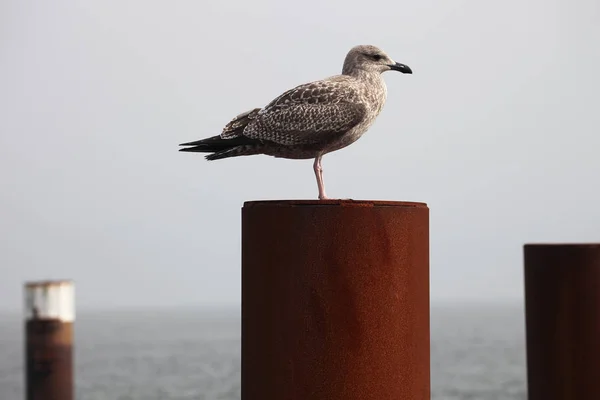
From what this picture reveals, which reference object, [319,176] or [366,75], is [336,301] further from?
[366,75]

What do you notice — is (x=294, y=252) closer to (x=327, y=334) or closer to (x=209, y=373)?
(x=327, y=334)

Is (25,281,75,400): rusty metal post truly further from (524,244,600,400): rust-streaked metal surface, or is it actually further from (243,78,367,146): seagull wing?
(243,78,367,146): seagull wing

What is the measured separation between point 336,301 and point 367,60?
2.66 meters

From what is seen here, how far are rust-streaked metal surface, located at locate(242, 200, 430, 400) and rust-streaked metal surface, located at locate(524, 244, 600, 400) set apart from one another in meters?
3.65

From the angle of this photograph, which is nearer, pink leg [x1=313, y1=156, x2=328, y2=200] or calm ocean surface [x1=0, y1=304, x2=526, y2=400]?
pink leg [x1=313, y1=156, x2=328, y2=200]

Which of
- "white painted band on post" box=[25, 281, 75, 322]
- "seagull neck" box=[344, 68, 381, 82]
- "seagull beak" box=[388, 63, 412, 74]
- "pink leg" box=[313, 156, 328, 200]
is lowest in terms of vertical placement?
"white painted band on post" box=[25, 281, 75, 322]

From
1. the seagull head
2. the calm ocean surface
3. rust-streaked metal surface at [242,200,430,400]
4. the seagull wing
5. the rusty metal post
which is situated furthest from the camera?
the calm ocean surface

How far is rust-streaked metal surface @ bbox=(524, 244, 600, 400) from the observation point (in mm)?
8148

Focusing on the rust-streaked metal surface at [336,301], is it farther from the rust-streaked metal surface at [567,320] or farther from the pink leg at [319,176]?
the rust-streaked metal surface at [567,320]

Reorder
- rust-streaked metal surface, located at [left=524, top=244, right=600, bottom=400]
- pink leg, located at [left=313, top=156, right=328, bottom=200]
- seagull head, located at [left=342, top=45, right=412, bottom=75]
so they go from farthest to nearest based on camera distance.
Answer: rust-streaked metal surface, located at [left=524, top=244, right=600, bottom=400], seagull head, located at [left=342, top=45, right=412, bottom=75], pink leg, located at [left=313, top=156, right=328, bottom=200]

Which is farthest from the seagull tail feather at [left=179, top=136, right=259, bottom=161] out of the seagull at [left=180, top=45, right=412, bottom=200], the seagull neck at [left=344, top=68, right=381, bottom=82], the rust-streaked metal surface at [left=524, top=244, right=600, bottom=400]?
the rust-streaked metal surface at [left=524, top=244, right=600, bottom=400]

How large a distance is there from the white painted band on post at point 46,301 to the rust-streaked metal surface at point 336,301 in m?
18.0

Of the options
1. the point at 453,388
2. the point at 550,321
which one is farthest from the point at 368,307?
the point at 453,388

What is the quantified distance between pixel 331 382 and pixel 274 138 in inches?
88.5
